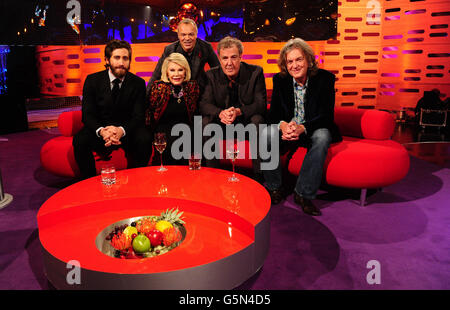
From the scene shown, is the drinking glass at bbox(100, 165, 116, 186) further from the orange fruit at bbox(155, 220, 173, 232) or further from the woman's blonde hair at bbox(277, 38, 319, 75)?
the woman's blonde hair at bbox(277, 38, 319, 75)

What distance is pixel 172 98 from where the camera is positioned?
317cm

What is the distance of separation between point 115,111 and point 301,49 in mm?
1707

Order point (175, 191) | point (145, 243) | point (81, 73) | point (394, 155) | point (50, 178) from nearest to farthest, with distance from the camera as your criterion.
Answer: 1. point (145, 243)
2. point (175, 191)
3. point (394, 155)
4. point (50, 178)
5. point (81, 73)

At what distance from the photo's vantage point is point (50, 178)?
357 cm

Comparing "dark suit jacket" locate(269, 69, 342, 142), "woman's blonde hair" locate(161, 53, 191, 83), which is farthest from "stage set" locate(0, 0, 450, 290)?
"woman's blonde hair" locate(161, 53, 191, 83)

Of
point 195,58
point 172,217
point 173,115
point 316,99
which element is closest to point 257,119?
point 316,99

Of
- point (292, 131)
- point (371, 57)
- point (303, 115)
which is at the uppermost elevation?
point (371, 57)

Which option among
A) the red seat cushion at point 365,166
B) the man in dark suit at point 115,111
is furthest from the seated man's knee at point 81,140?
the red seat cushion at point 365,166

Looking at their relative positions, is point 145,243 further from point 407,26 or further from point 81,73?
point 407,26

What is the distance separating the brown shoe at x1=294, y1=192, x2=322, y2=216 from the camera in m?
2.64

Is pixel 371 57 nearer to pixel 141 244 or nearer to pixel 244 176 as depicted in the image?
pixel 244 176

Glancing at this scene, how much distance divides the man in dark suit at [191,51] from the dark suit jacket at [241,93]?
150 mm

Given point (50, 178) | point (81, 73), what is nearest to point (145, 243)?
point (50, 178)

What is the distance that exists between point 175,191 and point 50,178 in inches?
85.3
